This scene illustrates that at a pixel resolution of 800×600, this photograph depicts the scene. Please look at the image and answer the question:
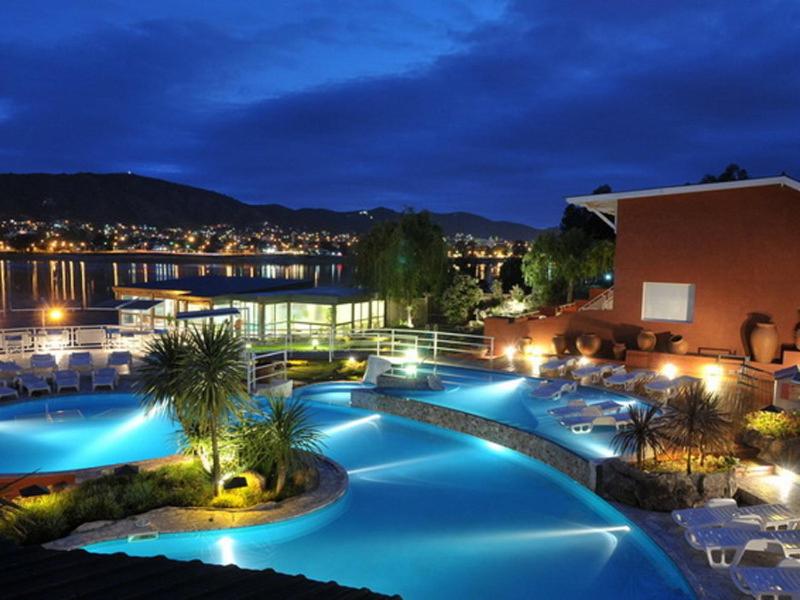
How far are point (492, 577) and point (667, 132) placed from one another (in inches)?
1809

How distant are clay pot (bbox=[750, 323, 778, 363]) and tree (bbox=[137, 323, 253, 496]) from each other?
11690 mm

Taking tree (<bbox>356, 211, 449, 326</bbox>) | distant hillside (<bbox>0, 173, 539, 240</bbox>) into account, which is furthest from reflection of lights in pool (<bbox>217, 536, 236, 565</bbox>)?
distant hillside (<bbox>0, 173, 539, 240</bbox>)

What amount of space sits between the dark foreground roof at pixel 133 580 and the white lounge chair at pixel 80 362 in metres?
13.5

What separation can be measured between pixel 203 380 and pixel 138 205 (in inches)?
6143

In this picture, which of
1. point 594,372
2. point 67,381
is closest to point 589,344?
point 594,372

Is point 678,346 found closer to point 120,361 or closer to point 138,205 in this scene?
point 120,361

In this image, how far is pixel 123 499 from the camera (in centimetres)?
822

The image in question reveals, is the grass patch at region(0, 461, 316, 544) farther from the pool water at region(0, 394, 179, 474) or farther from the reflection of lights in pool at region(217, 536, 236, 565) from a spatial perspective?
the pool water at region(0, 394, 179, 474)

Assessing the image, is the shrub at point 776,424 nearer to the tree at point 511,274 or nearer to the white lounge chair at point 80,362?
the white lounge chair at point 80,362

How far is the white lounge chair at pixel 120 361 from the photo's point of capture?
51.6 feet

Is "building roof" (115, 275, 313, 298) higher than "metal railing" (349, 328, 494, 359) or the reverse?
higher

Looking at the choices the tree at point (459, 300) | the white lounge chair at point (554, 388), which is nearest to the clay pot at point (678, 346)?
the white lounge chair at point (554, 388)

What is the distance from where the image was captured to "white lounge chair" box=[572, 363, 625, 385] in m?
14.3

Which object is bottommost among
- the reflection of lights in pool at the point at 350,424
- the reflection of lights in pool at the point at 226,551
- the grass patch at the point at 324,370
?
the reflection of lights in pool at the point at 226,551
